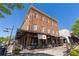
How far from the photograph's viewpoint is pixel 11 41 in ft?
7.65

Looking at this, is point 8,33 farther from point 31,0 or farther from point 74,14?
point 74,14

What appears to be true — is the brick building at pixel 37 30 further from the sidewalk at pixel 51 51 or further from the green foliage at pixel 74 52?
the green foliage at pixel 74 52

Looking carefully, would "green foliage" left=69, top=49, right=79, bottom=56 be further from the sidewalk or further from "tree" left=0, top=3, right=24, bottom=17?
"tree" left=0, top=3, right=24, bottom=17

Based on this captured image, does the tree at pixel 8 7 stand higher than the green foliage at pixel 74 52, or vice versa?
the tree at pixel 8 7

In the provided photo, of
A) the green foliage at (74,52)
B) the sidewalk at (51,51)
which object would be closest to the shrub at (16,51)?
the sidewalk at (51,51)

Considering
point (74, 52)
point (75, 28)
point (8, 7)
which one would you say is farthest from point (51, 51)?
point (8, 7)

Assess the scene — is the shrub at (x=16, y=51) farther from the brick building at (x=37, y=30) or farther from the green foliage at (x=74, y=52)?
the green foliage at (x=74, y=52)

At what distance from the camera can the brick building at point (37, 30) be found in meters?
2.32

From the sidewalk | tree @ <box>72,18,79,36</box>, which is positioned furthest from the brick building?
tree @ <box>72,18,79,36</box>

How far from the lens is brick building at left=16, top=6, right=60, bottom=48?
2320 millimetres

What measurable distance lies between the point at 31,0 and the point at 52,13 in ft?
0.86

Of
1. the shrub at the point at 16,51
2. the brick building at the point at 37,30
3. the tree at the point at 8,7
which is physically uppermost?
the tree at the point at 8,7

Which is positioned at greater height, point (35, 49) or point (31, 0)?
point (31, 0)

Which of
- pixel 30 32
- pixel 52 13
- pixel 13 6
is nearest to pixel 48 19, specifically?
pixel 52 13
